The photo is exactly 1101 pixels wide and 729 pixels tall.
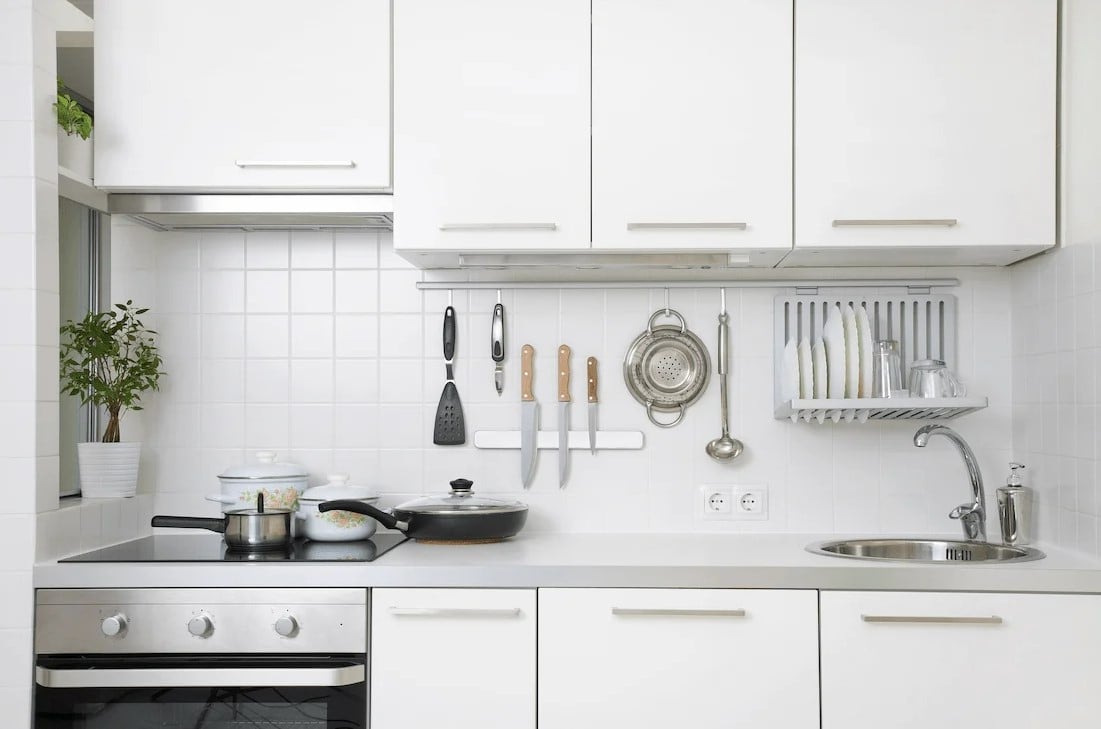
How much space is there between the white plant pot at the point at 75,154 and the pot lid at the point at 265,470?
2.56 ft

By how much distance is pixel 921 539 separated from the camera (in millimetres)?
2492

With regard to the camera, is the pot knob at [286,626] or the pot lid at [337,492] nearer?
the pot knob at [286,626]

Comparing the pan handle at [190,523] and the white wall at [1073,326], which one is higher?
the white wall at [1073,326]

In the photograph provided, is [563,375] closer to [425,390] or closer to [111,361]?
[425,390]

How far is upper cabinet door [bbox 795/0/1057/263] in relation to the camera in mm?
2238

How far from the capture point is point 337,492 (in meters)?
2.36

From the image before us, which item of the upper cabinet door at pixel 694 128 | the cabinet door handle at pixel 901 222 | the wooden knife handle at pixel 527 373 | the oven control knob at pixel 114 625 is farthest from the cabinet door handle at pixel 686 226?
the oven control knob at pixel 114 625

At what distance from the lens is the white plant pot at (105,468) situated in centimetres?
244

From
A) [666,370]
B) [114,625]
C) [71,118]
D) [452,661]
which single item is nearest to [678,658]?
[452,661]

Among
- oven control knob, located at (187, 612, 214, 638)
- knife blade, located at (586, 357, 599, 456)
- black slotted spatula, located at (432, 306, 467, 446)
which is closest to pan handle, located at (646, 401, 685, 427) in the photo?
knife blade, located at (586, 357, 599, 456)

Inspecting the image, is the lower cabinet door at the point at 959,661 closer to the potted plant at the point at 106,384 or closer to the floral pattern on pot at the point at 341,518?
the floral pattern on pot at the point at 341,518

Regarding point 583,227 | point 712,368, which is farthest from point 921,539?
point 583,227

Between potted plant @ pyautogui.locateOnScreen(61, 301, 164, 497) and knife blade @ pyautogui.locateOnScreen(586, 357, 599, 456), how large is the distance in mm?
1155

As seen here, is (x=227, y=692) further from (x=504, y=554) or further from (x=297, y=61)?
(x=297, y=61)
